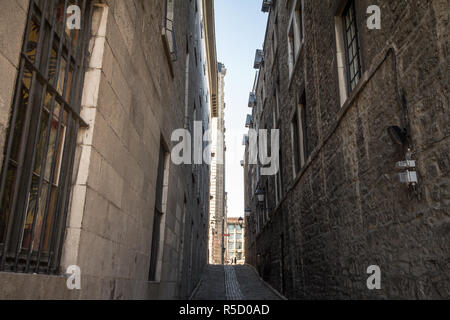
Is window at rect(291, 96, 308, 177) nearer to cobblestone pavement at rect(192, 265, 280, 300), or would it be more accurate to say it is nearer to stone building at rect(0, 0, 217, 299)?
cobblestone pavement at rect(192, 265, 280, 300)

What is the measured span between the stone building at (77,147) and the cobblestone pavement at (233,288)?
7.54m

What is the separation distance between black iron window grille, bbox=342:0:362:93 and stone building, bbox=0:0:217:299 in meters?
3.11

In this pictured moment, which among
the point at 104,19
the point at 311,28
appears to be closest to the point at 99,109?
the point at 104,19

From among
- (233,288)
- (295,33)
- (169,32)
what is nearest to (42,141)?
(169,32)

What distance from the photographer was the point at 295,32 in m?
10.6

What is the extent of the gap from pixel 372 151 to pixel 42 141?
12.8 ft

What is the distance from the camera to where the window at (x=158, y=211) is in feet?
19.9

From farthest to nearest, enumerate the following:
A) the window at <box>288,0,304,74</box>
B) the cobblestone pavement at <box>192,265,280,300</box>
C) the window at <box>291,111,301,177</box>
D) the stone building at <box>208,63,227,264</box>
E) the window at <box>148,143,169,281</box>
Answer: the stone building at <box>208,63,227,264</box>
the cobblestone pavement at <box>192,265,280,300</box>
the window at <box>291,111,301,177</box>
the window at <box>288,0,304,74</box>
the window at <box>148,143,169,281</box>

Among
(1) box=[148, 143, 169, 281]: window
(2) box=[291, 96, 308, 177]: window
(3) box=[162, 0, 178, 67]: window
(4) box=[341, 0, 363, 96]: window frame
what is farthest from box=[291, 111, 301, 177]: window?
(3) box=[162, 0, 178, 67]: window

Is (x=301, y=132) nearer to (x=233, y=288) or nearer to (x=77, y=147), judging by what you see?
(x=77, y=147)

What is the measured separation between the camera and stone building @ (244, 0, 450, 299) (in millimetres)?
A: 3428

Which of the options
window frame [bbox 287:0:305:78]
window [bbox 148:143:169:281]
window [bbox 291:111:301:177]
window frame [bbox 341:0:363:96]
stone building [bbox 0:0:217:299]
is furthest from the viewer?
window [bbox 291:111:301:177]

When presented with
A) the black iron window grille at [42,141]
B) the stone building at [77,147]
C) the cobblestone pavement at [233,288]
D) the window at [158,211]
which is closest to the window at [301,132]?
the window at [158,211]

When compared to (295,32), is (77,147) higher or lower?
lower
